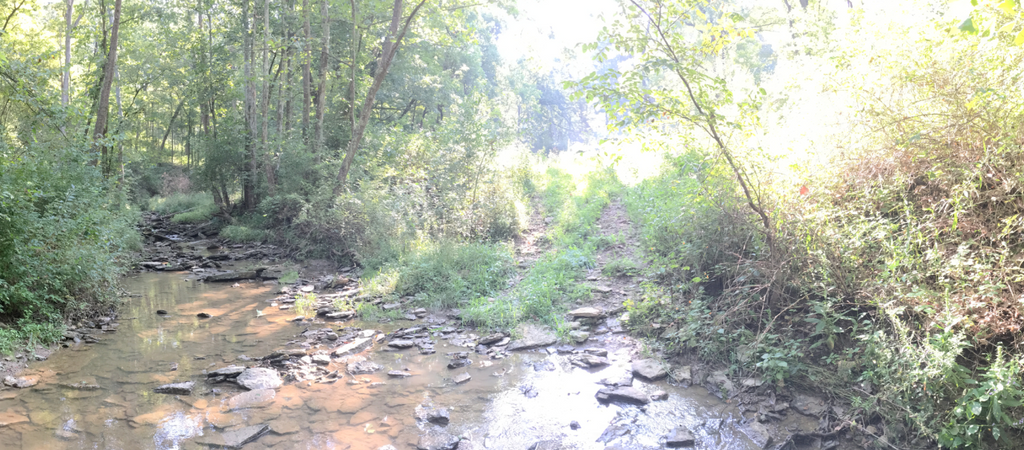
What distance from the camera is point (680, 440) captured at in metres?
4.71

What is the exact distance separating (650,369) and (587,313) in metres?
1.80

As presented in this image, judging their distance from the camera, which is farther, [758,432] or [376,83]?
[376,83]

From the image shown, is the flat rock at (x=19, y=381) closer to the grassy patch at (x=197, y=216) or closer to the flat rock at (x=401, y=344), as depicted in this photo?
the flat rock at (x=401, y=344)

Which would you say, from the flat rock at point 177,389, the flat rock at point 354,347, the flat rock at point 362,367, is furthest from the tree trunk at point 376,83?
the flat rock at point 177,389

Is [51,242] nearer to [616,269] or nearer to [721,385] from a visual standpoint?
[616,269]

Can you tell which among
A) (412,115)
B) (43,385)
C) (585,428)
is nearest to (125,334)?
(43,385)

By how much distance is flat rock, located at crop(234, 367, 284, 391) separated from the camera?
19.5 ft

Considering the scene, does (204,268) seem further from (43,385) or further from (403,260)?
(43,385)

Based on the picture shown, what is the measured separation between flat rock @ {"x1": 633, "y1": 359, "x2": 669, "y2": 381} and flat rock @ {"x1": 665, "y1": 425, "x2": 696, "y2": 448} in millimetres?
1124

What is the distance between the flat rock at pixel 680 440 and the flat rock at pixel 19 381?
22.3ft

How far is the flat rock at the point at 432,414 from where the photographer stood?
5227 mm

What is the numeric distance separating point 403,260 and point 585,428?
21.2 feet

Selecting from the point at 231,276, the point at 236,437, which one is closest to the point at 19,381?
the point at 236,437

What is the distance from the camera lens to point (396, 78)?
23031 millimetres
